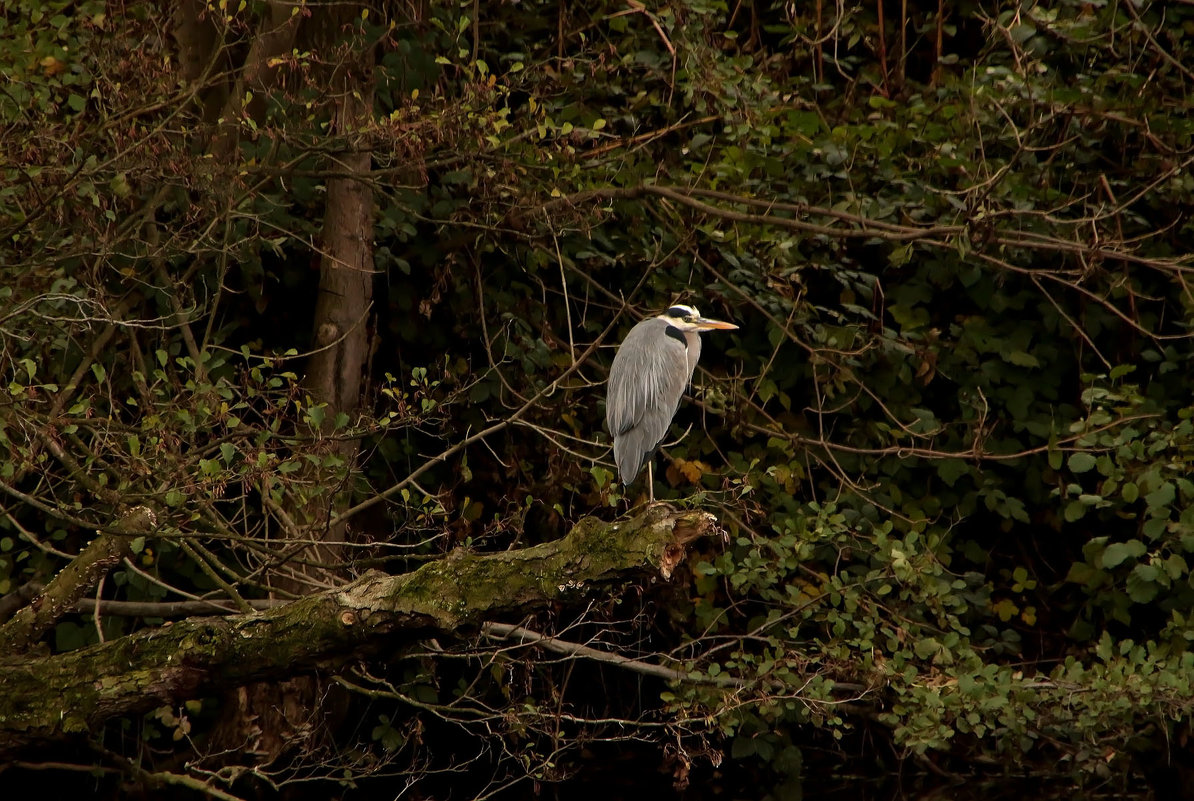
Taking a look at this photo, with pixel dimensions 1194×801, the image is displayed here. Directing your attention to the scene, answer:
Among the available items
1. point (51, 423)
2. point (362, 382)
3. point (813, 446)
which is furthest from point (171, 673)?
point (813, 446)

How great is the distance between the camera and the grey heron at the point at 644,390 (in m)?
4.71

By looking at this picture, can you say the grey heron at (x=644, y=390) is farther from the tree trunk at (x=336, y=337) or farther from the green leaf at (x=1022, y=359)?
the green leaf at (x=1022, y=359)

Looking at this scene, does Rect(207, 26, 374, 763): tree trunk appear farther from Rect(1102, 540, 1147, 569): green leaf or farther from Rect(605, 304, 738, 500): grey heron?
Rect(1102, 540, 1147, 569): green leaf

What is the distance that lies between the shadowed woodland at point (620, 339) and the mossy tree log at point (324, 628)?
49 cm

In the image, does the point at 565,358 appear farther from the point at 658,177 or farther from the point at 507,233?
the point at 658,177

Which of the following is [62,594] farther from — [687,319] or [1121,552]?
[1121,552]

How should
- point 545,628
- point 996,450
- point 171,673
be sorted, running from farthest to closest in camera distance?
point 996,450 → point 545,628 → point 171,673

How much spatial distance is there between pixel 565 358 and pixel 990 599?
2310mm

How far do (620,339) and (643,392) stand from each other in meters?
1.62

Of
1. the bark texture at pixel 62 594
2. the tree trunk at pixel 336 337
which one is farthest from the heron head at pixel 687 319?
the bark texture at pixel 62 594

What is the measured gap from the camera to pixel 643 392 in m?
4.82

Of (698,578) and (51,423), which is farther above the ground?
(51,423)

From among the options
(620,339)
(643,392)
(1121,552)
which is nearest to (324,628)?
(643,392)

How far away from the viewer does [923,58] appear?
7648mm
